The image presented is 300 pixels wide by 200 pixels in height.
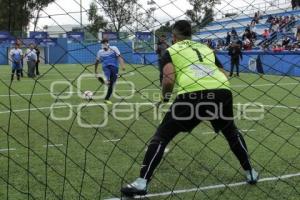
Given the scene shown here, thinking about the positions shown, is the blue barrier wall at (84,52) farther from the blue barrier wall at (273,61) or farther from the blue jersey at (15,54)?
the blue barrier wall at (273,61)

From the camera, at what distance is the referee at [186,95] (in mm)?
4922

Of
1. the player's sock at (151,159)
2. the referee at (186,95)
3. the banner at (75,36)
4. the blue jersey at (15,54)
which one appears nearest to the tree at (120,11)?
the banner at (75,36)

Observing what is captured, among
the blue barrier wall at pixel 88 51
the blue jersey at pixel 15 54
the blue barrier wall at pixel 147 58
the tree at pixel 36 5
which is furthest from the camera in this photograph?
the blue jersey at pixel 15 54

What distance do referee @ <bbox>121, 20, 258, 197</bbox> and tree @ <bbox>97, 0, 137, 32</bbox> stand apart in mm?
566

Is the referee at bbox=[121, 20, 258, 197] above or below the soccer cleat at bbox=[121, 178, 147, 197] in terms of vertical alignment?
above

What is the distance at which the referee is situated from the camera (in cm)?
492

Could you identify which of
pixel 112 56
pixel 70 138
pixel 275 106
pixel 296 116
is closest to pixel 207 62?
pixel 70 138

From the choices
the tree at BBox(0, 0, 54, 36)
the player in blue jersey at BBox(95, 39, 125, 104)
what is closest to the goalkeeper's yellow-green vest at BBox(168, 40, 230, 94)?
the tree at BBox(0, 0, 54, 36)

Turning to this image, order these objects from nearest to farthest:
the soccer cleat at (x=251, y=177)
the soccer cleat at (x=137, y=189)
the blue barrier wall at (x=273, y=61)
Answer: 1. the soccer cleat at (x=137, y=189)
2. the soccer cleat at (x=251, y=177)
3. the blue barrier wall at (x=273, y=61)

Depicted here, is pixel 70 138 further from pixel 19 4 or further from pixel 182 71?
pixel 182 71

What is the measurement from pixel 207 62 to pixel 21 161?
2838mm

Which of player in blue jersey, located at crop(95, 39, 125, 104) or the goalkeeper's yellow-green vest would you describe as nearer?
the goalkeeper's yellow-green vest

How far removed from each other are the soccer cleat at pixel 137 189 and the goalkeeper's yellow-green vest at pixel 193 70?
0.97 m

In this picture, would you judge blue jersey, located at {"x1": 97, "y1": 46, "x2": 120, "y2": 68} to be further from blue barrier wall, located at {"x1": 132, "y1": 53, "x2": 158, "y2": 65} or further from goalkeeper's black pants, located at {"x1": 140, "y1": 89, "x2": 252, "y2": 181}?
goalkeeper's black pants, located at {"x1": 140, "y1": 89, "x2": 252, "y2": 181}
